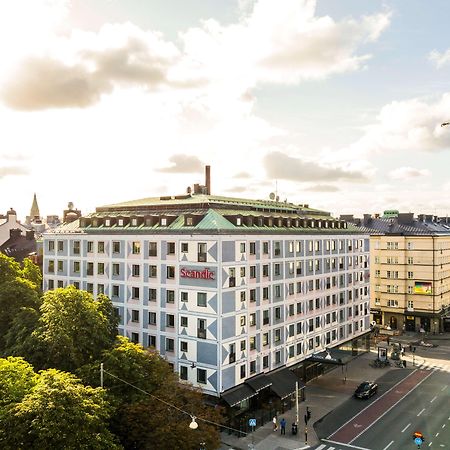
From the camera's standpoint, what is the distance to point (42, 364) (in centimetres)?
4325

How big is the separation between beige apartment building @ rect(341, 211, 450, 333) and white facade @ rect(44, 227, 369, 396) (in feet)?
122

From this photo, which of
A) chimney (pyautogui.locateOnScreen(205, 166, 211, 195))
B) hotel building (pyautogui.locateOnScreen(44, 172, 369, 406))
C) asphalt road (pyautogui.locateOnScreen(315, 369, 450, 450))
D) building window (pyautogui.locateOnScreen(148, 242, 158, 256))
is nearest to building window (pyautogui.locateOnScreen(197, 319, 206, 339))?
hotel building (pyautogui.locateOnScreen(44, 172, 369, 406))

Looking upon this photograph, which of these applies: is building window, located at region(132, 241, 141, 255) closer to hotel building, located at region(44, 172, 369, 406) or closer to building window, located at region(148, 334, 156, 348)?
hotel building, located at region(44, 172, 369, 406)

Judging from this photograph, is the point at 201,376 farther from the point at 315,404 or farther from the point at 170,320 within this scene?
the point at 315,404

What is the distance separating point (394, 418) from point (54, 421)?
42465mm

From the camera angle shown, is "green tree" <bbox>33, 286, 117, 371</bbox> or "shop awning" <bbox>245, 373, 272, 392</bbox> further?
"shop awning" <bbox>245, 373, 272, 392</bbox>

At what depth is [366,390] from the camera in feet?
202

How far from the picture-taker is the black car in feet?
201

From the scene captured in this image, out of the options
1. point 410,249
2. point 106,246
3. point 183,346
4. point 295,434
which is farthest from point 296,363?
point 410,249

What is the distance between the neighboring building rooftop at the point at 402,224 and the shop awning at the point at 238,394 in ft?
198

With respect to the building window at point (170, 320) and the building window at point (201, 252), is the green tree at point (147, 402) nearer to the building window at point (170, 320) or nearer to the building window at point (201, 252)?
the building window at point (170, 320)

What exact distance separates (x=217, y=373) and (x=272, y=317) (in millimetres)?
12111

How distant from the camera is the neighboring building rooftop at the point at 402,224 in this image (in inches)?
4205

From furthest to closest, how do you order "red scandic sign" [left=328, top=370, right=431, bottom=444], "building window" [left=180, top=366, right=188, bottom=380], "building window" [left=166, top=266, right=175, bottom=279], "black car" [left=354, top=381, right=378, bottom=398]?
"black car" [left=354, top=381, right=378, bottom=398], "building window" [left=166, top=266, right=175, bottom=279], "building window" [left=180, top=366, right=188, bottom=380], "red scandic sign" [left=328, top=370, right=431, bottom=444]
